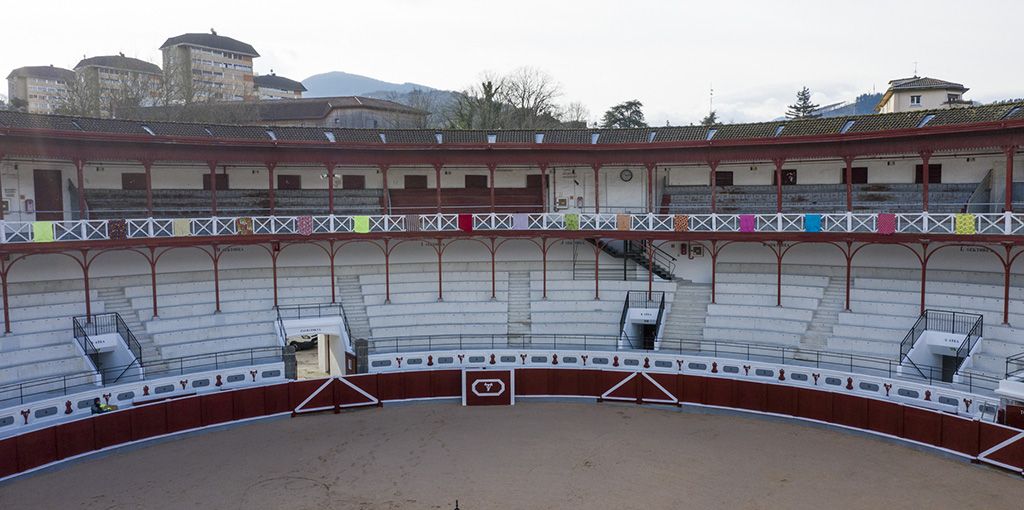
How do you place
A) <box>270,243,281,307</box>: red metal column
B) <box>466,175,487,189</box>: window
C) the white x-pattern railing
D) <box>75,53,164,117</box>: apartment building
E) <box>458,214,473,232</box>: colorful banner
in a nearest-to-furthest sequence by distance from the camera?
1. the white x-pattern railing
2. <box>270,243,281,307</box>: red metal column
3. <box>458,214,473,232</box>: colorful banner
4. <box>466,175,487,189</box>: window
5. <box>75,53,164,117</box>: apartment building

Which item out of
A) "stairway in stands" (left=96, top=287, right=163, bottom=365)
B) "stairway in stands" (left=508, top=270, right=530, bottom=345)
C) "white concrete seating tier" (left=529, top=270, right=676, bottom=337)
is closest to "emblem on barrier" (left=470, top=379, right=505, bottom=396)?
"stairway in stands" (left=508, top=270, right=530, bottom=345)

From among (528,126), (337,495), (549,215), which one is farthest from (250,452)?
(528,126)

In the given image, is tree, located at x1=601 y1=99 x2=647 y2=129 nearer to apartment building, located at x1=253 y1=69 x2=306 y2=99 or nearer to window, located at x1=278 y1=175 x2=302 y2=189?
window, located at x1=278 y1=175 x2=302 y2=189

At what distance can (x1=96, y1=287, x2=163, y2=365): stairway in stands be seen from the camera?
2625cm

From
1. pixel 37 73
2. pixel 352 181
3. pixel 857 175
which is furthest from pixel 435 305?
pixel 37 73

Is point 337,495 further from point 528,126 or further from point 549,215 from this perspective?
point 528,126

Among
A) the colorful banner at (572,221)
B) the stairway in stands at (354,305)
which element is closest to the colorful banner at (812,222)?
the colorful banner at (572,221)

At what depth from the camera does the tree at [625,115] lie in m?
73.6

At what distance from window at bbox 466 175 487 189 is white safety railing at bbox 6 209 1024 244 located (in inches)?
177

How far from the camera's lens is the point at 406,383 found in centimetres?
2548

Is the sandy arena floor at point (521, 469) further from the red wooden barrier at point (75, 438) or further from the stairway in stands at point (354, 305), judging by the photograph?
the stairway in stands at point (354, 305)

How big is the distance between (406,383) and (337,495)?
8020mm

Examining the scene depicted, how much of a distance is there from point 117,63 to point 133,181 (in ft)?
223

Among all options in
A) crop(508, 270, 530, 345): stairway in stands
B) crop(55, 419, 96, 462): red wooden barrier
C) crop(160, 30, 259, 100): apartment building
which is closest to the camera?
crop(55, 419, 96, 462): red wooden barrier
